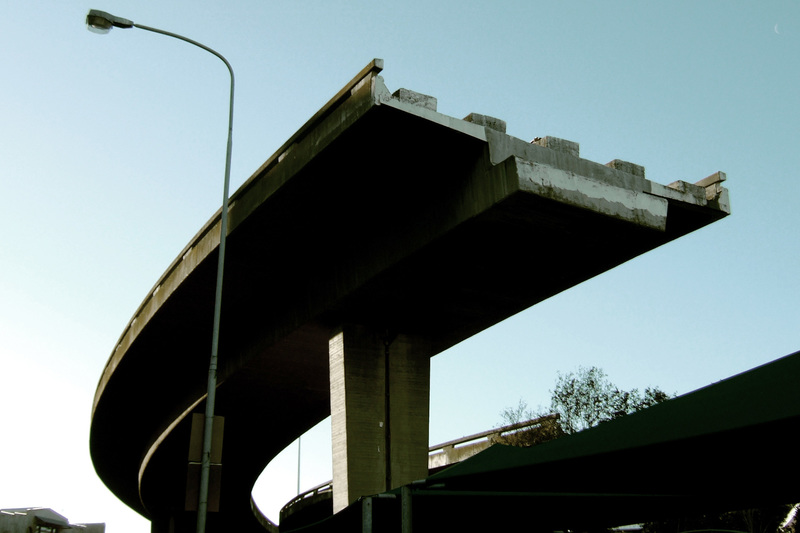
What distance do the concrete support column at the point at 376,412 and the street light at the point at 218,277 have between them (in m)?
3.23

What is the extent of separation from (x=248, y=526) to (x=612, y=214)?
145ft

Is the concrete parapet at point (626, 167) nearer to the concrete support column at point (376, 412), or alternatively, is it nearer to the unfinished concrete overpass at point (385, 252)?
the unfinished concrete overpass at point (385, 252)

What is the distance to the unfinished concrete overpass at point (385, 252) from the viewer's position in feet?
43.9

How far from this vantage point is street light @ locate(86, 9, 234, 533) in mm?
11695

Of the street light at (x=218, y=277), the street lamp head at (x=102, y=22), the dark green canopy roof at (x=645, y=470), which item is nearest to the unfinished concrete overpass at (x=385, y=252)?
the street light at (x=218, y=277)

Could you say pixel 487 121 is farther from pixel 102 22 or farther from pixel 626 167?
pixel 102 22

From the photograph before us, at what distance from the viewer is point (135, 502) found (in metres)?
56.5

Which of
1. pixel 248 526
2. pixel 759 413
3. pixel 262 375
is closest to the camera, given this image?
pixel 759 413

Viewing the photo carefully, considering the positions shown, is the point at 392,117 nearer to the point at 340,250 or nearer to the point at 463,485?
the point at 340,250

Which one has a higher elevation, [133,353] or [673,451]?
[133,353]

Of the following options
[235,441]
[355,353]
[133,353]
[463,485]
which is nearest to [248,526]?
[235,441]

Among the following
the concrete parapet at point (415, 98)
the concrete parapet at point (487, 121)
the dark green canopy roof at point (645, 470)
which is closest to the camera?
the dark green canopy roof at point (645, 470)

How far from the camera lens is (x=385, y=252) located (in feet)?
52.4

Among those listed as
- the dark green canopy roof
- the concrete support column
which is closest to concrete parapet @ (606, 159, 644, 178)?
the concrete support column
